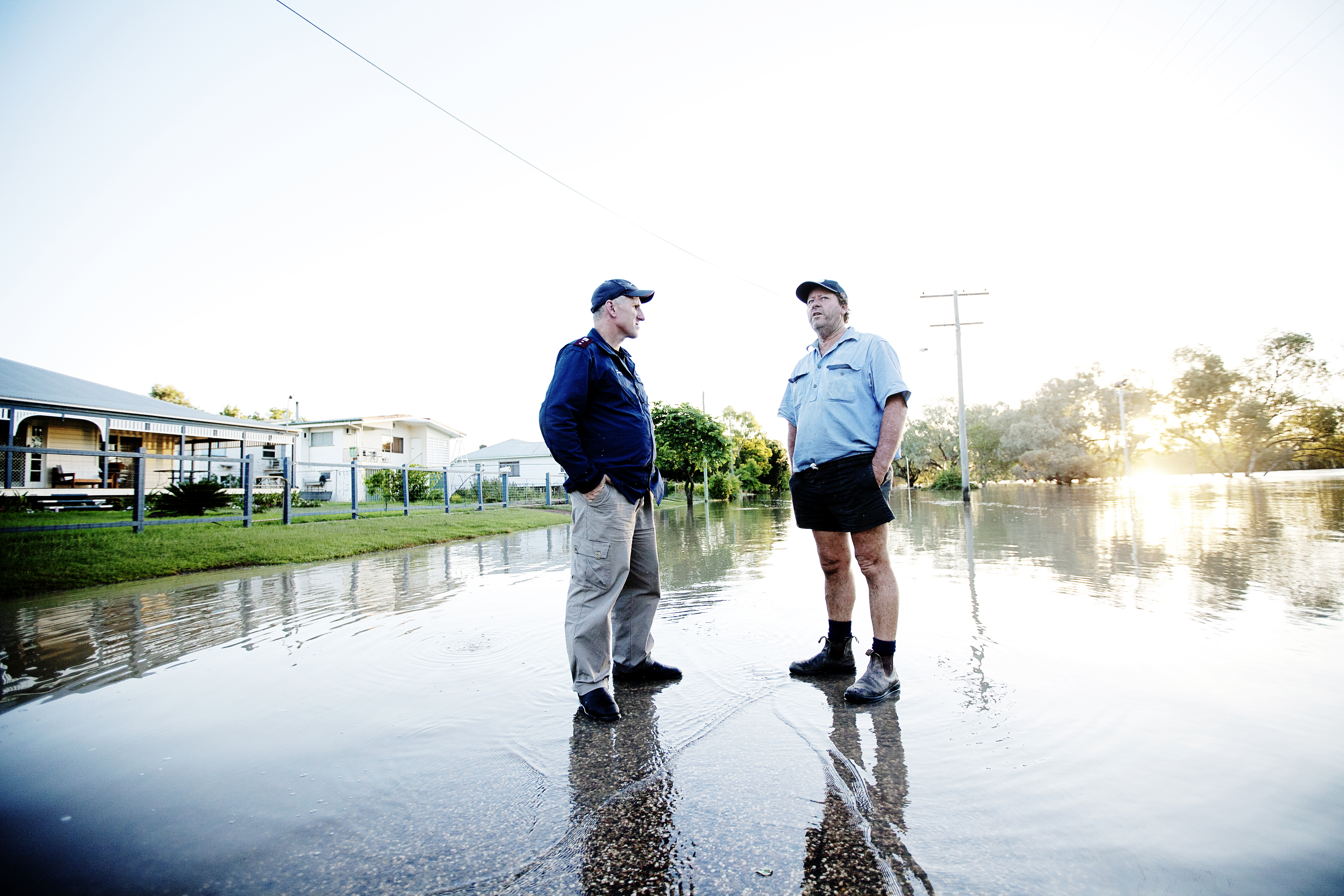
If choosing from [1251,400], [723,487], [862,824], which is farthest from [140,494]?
[1251,400]

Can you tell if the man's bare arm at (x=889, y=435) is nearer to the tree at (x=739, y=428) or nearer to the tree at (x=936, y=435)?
the tree at (x=739, y=428)

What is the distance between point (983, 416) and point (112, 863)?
80.7 m

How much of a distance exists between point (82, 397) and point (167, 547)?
14.7 m

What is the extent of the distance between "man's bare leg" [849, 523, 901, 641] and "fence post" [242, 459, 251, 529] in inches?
402

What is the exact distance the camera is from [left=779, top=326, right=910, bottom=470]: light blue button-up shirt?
2902mm

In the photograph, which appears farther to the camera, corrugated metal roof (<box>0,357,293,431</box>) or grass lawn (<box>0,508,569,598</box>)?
corrugated metal roof (<box>0,357,293,431</box>)

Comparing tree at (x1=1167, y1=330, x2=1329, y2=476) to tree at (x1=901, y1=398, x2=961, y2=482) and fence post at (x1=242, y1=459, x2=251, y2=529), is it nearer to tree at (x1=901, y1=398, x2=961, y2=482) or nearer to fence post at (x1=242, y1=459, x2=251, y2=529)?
tree at (x1=901, y1=398, x2=961, y2=482)

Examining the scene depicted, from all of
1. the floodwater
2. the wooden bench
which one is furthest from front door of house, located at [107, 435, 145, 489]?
the floodwater

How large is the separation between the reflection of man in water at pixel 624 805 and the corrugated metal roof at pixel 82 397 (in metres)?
17.6

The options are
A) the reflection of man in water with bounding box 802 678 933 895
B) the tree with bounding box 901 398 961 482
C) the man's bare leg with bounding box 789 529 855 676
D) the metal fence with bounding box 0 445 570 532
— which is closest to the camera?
the reflection of man in water with bounding box 802 678 933 895

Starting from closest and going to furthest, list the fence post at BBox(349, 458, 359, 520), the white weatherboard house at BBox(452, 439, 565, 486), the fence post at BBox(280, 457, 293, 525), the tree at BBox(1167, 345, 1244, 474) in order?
the fence post at BBox(280, 457, 293, 525) < the fence post at BBox(349, 458, 359, 520) < the tree at BBox(1167, 345, 1244, 474) < the white weatherboard house at BBox(452, 439, 565, 486)

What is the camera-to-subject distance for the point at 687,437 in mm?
26141

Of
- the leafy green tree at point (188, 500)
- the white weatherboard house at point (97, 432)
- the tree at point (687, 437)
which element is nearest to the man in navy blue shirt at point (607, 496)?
the leafy green tree at point (188, 500)

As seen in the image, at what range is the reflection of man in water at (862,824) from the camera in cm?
142
